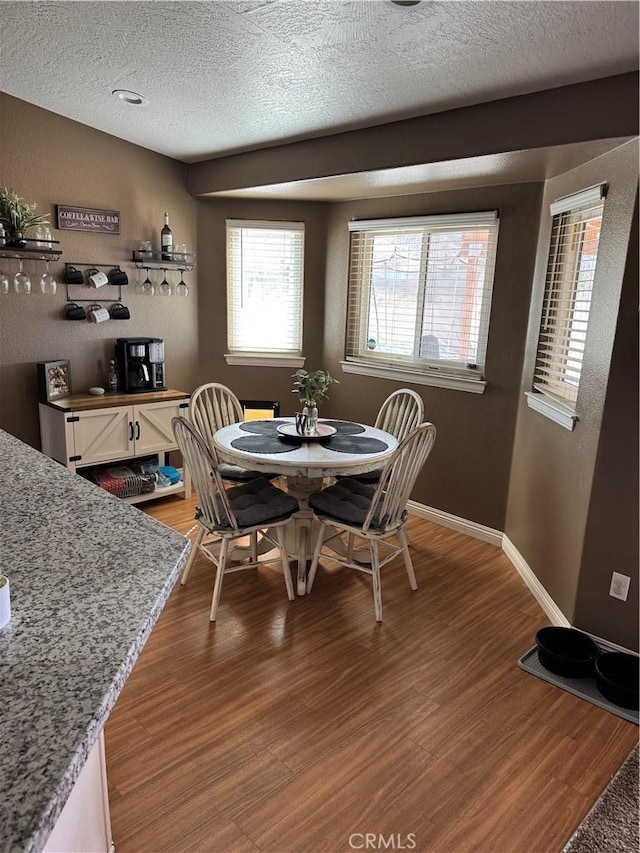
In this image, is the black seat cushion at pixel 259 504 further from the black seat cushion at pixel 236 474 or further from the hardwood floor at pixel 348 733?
the hardwood floor at pixel 348 733

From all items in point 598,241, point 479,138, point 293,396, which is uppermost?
point 479,138

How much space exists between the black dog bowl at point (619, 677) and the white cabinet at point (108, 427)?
2.95 m

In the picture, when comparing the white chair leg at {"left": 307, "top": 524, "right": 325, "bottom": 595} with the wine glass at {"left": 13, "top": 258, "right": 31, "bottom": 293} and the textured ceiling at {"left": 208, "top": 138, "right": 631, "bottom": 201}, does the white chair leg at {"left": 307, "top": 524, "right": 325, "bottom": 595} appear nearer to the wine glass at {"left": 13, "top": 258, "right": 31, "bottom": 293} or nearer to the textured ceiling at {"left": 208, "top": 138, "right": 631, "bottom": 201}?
the textured ceiling at {"left": 208, "top": 138, "right": 631, "bottom": 201}

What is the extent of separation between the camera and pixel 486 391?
3584mm

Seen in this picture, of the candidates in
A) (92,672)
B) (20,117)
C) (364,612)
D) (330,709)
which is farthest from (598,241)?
(20,117)

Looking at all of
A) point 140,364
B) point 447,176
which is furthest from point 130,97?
point 447,176

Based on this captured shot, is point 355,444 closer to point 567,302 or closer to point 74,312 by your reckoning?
point 567,302

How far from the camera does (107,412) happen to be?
11.9 feet

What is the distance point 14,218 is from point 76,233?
50 centimetres

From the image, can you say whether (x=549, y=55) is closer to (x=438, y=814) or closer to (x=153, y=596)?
(x=153, y=596)

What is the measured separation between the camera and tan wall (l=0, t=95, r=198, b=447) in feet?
11.2

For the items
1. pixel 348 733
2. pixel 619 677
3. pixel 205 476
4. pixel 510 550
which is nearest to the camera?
pixel 348 733

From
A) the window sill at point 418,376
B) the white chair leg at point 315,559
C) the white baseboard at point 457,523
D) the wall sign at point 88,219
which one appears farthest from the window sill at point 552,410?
the wall sign at point 88,219

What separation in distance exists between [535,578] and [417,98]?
2514 mm
